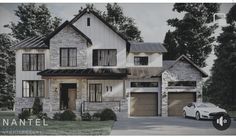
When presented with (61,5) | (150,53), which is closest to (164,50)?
(150,53)

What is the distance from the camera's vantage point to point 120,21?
16.4 m

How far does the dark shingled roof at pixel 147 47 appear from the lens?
53.0 ft

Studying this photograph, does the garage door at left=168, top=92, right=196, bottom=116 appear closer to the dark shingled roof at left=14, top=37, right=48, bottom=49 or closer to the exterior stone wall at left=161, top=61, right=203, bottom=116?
the exterior stone wall at left=161, top=61, right=203, bottom=116

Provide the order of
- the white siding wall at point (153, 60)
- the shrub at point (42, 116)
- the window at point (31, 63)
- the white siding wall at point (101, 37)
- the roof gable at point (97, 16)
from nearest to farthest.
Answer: the shrub at point (42, 116)
the roof gable at point (97, 16)
the white siding wall at point (153, 60)
the window at point (31, 63)
the white siding wall at point (101, 37)

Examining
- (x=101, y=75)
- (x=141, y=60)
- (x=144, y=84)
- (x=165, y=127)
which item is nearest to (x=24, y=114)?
(x=101, y=75)

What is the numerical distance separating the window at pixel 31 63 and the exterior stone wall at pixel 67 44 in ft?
0.94

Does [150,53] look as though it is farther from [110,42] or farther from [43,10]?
[43,10]

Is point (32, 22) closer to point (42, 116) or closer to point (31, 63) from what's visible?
point (31, 63)

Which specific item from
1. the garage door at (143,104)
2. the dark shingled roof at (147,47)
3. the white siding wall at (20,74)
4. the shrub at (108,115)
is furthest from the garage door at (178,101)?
the white siding wall at (20,74)

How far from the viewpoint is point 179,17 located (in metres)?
15.9

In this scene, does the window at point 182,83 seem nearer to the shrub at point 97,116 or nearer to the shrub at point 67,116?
the shrub at point 97,116

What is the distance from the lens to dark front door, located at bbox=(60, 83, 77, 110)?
16.4 m

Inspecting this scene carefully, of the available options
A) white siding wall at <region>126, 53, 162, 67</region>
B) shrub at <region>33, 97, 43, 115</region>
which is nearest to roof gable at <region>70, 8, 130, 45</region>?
white siding wall at <region>126, 53, 162, 67</region>

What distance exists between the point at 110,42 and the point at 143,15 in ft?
5.40
